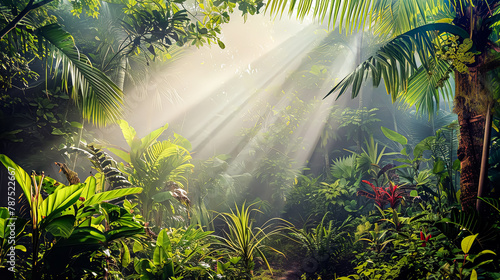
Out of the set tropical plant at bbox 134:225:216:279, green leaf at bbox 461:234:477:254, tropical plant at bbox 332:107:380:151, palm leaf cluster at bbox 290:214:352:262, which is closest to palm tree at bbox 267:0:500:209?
green leaf at bbox 461:234:477:254

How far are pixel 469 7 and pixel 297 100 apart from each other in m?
6.60

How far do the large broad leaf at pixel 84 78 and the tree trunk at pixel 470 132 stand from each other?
11.7ft

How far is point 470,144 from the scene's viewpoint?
2490 millimetres

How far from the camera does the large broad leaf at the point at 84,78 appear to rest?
2297mm

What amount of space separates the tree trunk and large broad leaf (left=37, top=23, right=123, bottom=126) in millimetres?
3553

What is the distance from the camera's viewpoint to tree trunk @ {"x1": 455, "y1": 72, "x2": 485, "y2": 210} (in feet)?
7.95

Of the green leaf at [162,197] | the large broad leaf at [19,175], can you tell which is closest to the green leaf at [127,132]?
the green leaf at [162,197]

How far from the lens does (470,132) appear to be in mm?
2506

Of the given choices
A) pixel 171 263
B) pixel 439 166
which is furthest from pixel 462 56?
pixel 171 263

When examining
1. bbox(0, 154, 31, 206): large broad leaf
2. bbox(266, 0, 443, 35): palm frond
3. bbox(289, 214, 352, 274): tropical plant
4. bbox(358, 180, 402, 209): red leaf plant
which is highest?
bbox(266, 0, 443, 35): palm frond

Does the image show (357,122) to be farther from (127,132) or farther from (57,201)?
(57,201)

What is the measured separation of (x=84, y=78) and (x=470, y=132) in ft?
12.6

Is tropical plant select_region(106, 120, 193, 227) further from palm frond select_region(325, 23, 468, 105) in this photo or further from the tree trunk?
the tree trunk

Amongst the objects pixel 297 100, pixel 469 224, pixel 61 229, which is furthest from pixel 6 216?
pixel 297 100
